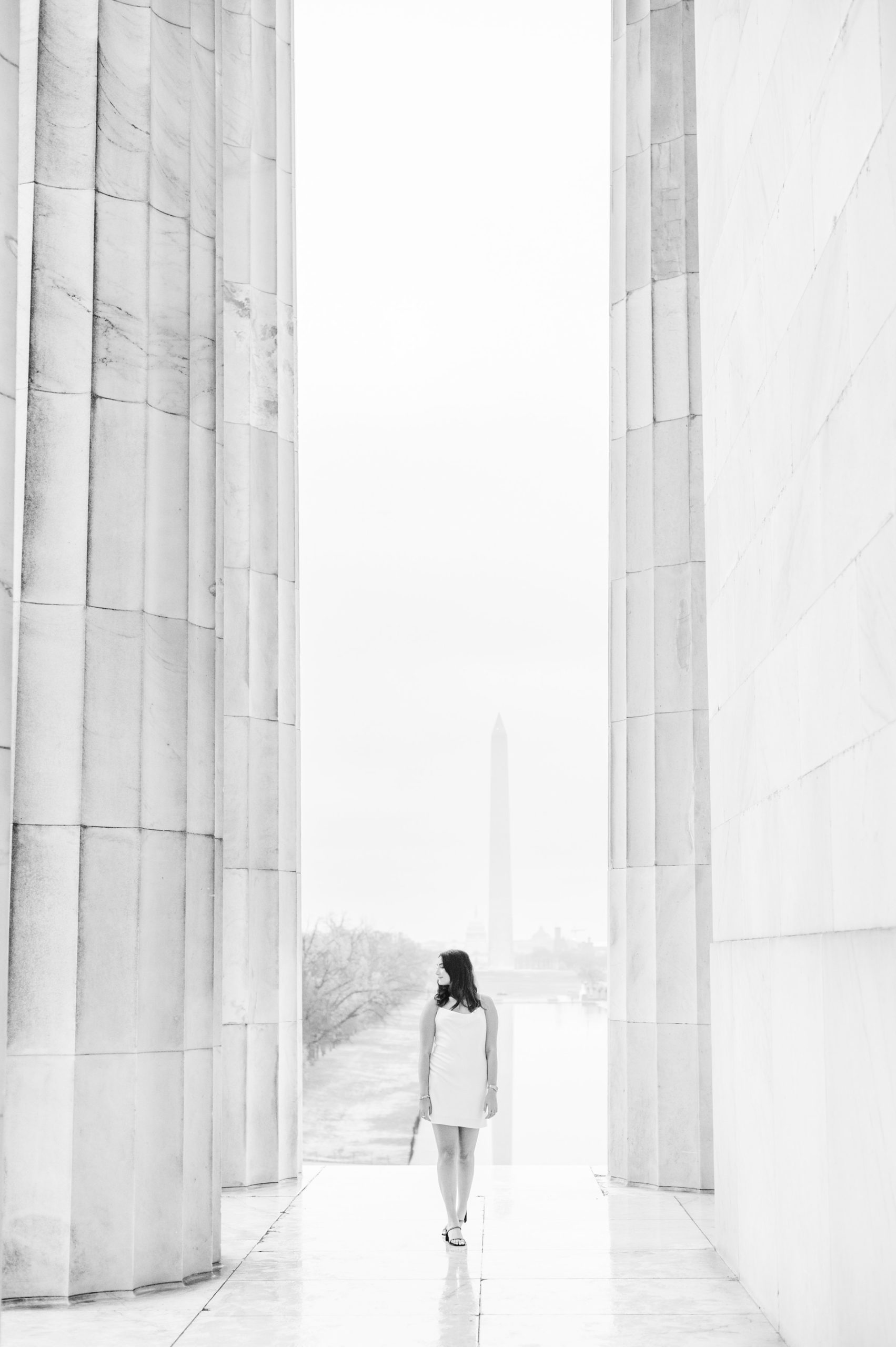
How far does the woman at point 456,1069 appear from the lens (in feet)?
41.1

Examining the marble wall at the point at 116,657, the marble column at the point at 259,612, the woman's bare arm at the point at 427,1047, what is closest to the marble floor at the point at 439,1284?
the marble wall at the point at 116,657

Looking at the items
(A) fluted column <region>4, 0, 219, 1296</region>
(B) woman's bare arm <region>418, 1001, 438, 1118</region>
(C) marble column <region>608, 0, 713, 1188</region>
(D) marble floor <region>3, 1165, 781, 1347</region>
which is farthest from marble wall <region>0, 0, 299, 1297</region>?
(C) marble column <region>608, 0, 713, 1188</region>

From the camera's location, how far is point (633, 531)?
60.1ft

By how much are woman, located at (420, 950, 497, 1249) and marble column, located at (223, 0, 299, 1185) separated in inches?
179

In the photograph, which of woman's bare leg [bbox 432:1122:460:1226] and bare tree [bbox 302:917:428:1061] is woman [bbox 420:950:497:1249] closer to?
woman's bare leg [bbox 432:1122:460:1226]

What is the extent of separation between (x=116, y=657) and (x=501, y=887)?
62964mm

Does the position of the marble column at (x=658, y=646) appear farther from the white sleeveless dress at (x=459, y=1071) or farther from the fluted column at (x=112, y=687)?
the fluted column at (x=112, y=687)

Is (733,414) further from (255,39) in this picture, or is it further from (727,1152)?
(255,39)

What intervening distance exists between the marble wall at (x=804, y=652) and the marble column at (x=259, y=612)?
256 inches

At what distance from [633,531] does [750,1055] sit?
887 cm

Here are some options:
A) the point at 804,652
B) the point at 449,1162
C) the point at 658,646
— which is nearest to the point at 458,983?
the point at 449,1162

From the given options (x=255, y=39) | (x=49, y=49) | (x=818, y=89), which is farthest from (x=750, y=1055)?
(x=255, y=39)

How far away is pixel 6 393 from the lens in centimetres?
715

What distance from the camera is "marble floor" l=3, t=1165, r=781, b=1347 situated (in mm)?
9766
